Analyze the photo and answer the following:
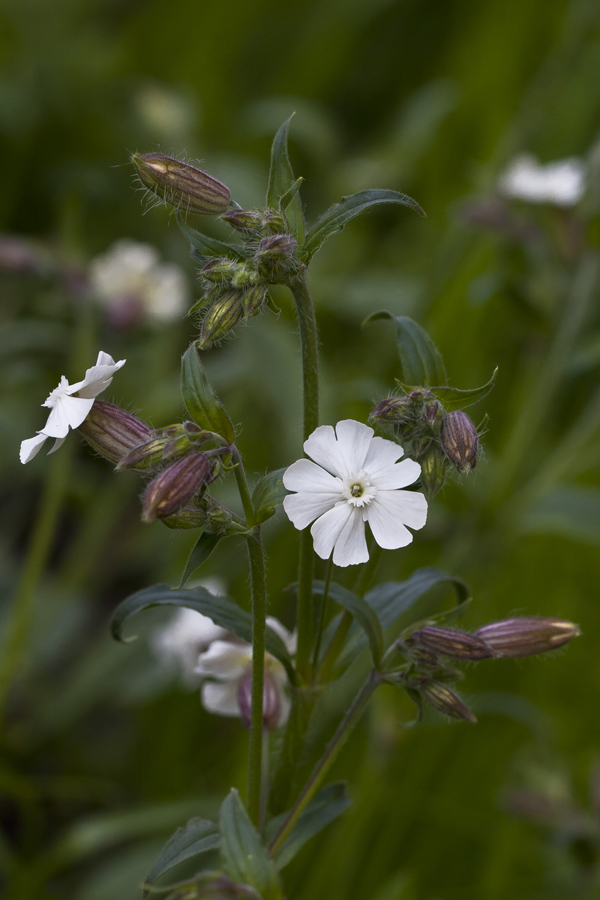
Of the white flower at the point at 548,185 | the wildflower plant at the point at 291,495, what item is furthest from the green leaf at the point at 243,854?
the white flower at the point at 548,185

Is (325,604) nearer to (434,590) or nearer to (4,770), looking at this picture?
(434,590)

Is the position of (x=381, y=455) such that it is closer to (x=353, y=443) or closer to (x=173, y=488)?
(x=353, y=443)

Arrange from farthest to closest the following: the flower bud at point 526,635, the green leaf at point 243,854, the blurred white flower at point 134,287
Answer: the blurred white flower at point 134,287 → the flower bud at point 526,635 → the green leaf at point 243,854

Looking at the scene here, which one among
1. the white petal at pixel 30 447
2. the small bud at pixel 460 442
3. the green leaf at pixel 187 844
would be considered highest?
the small bud at pixel 460 442

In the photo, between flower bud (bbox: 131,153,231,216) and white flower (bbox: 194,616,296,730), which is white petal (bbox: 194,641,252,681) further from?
flower bud (bbox: 131,153,231,216)

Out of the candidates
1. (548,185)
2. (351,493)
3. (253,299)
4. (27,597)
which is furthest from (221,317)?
(548,185)

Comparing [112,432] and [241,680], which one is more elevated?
[112,432]

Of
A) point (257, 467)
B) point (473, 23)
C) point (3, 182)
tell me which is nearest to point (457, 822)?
point (257, 467)

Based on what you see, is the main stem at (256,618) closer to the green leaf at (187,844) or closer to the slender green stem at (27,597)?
the green leaf at (187,844)
